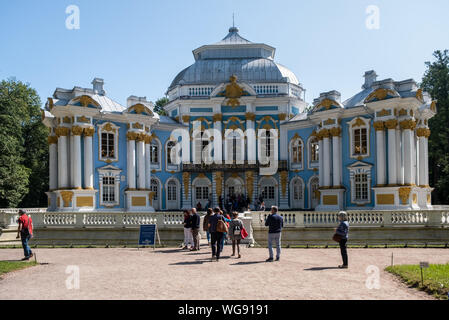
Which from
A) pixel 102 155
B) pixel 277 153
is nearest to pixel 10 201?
pixel 102 155

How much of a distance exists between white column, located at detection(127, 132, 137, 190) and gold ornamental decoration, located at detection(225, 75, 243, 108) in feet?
27.6

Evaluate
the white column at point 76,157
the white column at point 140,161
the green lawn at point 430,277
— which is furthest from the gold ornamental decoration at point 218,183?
the green lawn at point 430,277

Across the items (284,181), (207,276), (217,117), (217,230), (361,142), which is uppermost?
(217,117)

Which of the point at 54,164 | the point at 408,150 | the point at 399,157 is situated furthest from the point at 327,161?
the point at 54,164

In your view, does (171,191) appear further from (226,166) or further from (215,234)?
(215,234)

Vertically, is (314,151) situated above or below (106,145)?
below

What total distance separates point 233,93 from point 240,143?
3.88m

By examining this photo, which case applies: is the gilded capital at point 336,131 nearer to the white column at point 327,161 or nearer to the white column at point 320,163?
the white column at point 327,161

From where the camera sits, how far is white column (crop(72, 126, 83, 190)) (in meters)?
30.3

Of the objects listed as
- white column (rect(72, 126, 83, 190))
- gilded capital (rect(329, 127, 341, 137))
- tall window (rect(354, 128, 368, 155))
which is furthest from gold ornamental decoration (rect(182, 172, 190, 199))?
tall window (rect(354, 128, 368, 155))

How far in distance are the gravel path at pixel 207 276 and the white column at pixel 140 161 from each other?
15.5m

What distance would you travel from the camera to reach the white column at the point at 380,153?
29594 millimetres

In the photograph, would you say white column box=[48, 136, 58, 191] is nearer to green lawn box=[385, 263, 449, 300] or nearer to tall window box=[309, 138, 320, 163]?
tall window box=[309, 138, 320, 163]

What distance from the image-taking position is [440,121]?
4006 centimetres
